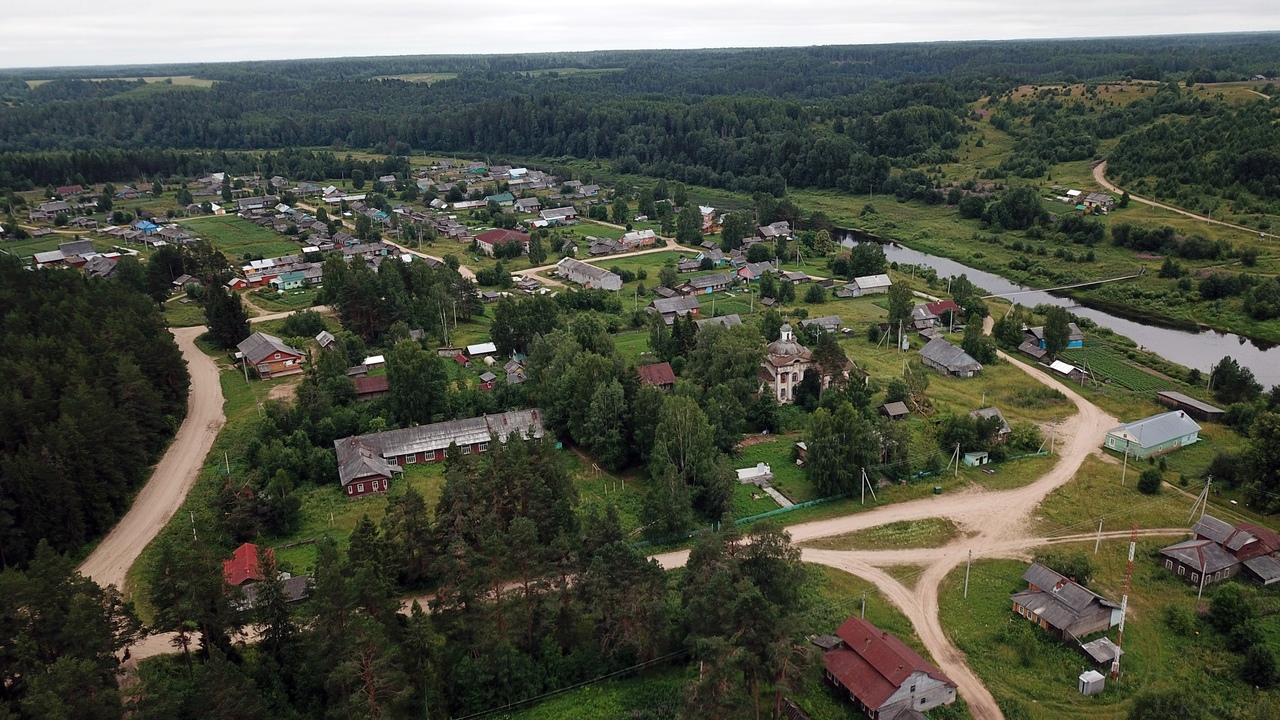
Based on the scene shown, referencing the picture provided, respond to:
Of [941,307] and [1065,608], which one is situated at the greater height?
[1065,608]

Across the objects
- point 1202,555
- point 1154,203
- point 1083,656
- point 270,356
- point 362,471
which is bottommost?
point 1083,656

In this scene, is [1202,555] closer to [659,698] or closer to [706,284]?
[659,698]

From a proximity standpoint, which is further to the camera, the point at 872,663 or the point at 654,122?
the point at 654,122

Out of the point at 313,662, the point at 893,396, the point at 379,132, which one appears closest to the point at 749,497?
the point at 893,396

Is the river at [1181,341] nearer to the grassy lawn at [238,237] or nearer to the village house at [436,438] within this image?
the village house at [436,438]

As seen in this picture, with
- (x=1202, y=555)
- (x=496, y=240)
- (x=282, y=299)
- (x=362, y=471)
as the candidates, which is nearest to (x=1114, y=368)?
(x=1202, y=555)

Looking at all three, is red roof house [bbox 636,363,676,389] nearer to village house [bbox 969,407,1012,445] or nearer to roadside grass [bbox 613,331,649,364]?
roadside grass [bbox 613,331,649,364]

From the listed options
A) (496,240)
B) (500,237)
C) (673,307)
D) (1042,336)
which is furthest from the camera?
(500,237)
